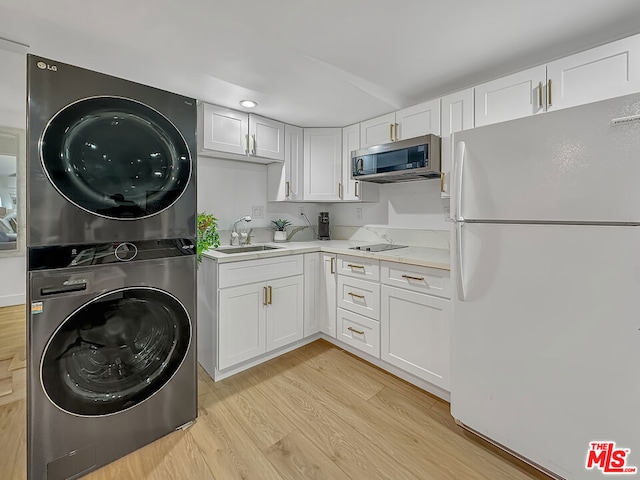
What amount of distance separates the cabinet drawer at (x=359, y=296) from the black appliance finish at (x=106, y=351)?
126 cm

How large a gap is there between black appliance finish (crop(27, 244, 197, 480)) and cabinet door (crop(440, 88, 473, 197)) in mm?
1828

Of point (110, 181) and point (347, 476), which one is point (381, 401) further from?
point (110, 181)

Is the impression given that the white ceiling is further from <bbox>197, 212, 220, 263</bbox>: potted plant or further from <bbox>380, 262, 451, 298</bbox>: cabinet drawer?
<bbox>380, 262, 451, 298</bbox>: cabinet drawer

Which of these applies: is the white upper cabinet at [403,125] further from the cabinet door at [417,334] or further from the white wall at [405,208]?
the cabinet door at [417,334]

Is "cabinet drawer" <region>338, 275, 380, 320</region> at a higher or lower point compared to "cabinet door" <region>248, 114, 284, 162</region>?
lower

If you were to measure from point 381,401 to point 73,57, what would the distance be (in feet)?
9.25

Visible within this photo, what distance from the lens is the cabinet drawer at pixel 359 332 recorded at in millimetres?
2285

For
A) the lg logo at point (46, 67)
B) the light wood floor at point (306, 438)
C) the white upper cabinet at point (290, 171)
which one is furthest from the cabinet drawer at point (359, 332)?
the lg logo at point (46, 67)

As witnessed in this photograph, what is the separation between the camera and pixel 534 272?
1312mm

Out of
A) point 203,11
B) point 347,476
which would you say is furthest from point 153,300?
point 203,11

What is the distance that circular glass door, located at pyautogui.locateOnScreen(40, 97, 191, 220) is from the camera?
1213mm

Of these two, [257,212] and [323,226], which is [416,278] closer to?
[323,226]

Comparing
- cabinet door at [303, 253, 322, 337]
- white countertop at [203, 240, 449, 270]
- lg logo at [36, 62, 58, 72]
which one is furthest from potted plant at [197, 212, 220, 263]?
lg logo at [36, 62, 58, 72]

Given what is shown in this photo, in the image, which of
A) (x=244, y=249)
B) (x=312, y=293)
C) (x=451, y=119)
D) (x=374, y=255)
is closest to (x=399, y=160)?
(x=451, y=119)
